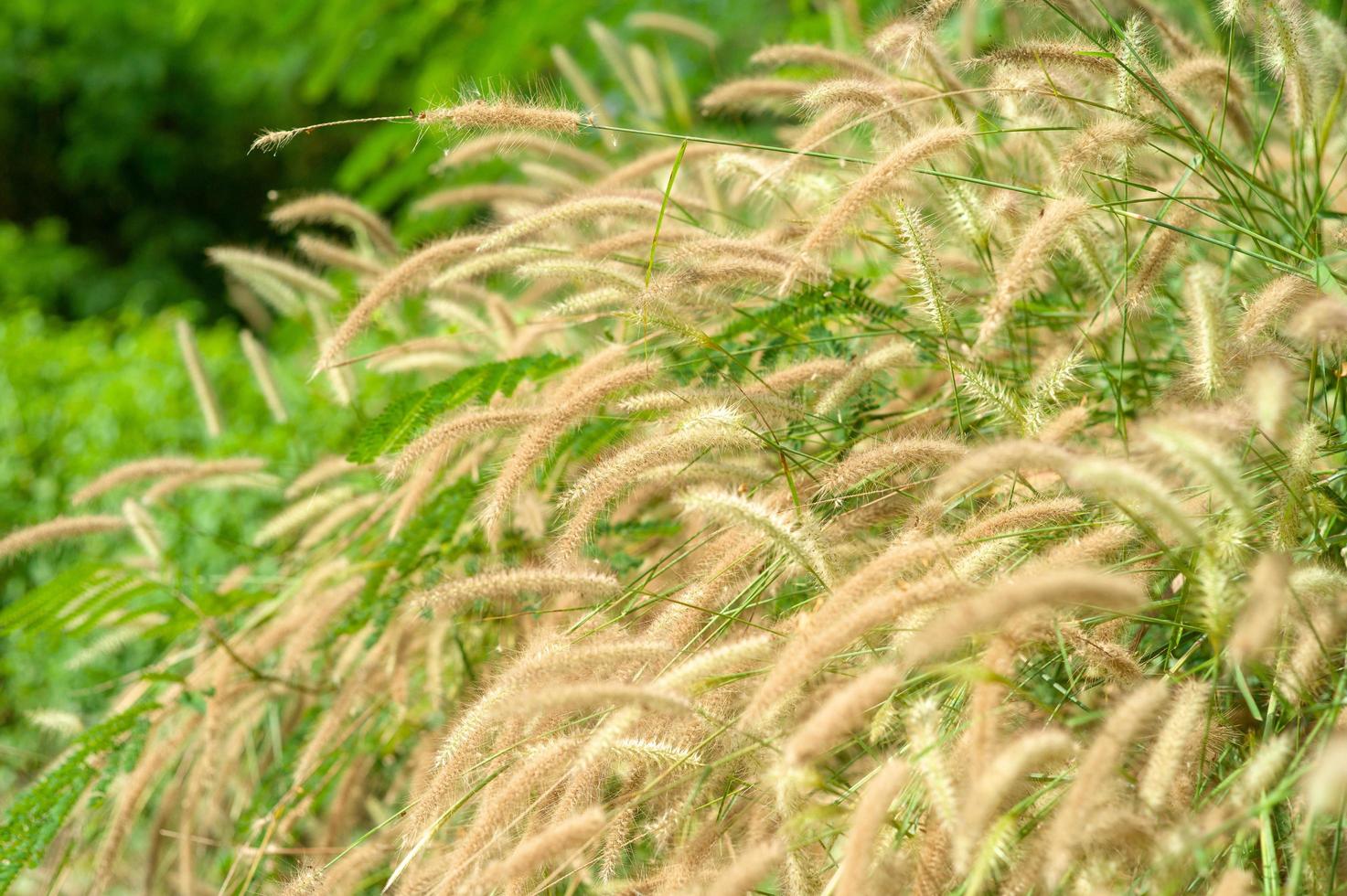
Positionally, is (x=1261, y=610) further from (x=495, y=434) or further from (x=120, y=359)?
(x=120, y=359)

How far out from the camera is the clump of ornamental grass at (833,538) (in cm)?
129

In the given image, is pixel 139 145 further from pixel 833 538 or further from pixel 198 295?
pixel 833 538

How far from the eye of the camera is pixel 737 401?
188 cm

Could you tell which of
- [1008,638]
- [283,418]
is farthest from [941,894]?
[283,418]

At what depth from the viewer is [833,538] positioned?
1.79 meters

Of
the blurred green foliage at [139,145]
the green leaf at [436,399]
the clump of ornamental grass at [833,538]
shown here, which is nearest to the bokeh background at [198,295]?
the blurred green foliage at [139,145]

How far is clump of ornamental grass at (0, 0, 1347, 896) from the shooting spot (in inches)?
50.8

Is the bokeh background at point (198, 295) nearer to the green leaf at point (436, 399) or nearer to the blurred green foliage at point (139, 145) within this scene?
the blurred green foliage at point (139, 145)

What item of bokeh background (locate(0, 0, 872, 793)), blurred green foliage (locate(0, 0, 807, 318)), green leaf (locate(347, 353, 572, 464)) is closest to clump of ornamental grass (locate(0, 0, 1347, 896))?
green leaf (locate(347, 353, 572, 464))

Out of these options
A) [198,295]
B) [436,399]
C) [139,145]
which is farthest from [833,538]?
[139,145]

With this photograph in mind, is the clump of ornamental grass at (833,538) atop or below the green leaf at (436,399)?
below

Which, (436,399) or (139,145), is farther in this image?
(139,145)

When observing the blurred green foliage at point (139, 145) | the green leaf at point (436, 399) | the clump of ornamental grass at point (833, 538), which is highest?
the blurred green foliage at point (139, 145)

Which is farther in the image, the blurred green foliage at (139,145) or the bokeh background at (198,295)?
the blurred green foliage at (139,145)
